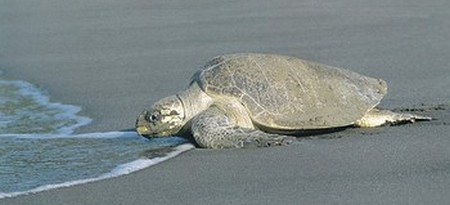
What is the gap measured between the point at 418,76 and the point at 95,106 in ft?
7.83

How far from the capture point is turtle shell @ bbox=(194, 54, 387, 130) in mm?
5820

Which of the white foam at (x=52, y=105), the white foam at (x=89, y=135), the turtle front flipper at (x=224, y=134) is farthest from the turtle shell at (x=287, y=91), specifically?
the white foam at (x=52, y=105)

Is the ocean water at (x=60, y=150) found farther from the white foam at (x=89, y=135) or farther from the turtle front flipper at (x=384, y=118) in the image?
the turtle front flipper at (x=384, y=118)

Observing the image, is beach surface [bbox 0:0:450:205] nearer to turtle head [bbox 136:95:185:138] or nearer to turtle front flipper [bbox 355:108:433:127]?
turtle front flipper [bbox 355:108:433:127]

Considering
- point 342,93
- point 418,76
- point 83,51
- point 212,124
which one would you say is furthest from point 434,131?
point 83,51

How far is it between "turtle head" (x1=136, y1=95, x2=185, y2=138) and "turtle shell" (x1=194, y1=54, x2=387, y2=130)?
0.20 metres

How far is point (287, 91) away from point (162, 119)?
0.74m

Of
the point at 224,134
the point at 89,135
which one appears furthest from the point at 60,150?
the point at 224,134

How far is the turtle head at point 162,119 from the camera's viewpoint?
5.89 m

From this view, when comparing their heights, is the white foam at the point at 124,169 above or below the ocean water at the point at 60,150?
above

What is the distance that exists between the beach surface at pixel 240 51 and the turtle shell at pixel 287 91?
185 mm

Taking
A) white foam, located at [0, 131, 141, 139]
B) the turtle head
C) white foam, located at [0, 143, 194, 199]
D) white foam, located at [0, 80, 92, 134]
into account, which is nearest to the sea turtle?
the turtle head

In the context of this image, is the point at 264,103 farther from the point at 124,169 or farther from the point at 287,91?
the point at 124,169

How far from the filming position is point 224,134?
5.55 meters
